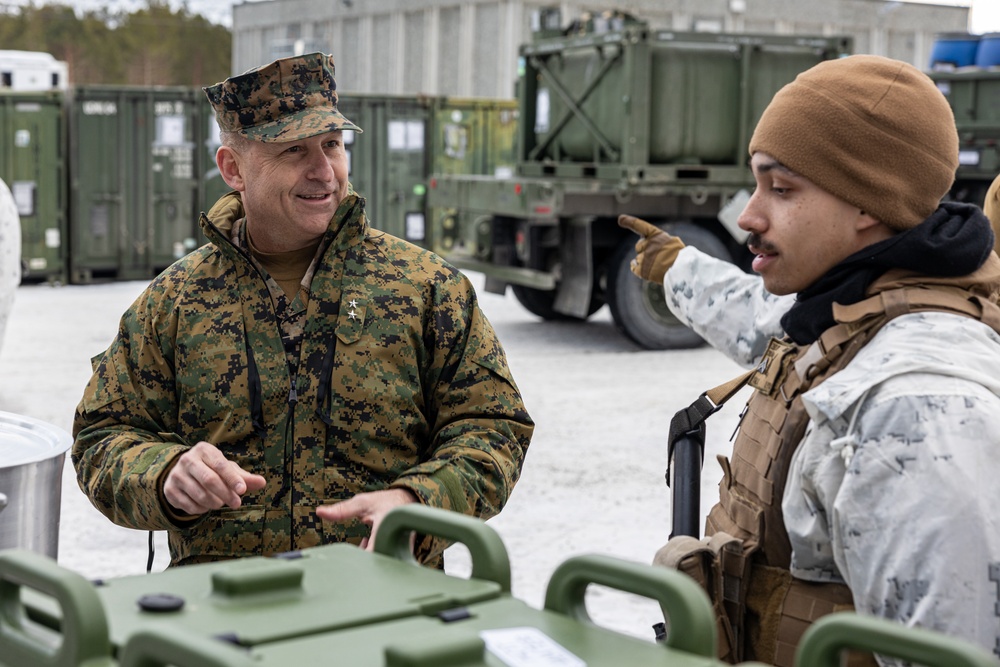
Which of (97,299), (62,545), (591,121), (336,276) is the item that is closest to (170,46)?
(97,299)

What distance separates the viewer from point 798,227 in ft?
7.54

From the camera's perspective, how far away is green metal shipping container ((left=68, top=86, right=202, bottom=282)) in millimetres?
15430

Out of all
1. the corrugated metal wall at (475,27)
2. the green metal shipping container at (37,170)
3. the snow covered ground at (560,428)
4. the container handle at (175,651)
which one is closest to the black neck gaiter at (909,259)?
the container handle at (175,651)

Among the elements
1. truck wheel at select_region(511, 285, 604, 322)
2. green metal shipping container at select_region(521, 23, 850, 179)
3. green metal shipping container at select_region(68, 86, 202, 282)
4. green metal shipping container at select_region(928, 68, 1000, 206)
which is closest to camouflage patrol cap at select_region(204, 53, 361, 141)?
green metal shipping container at select_region(521, 23, 850, 179)

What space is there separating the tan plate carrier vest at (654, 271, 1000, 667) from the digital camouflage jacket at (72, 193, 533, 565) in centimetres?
53

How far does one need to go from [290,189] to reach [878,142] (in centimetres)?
120

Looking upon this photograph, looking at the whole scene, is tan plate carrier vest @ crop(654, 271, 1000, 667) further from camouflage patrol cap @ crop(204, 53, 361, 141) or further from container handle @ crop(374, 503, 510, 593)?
camouflage patrol cap @ crop(204, 53, 361, 141)

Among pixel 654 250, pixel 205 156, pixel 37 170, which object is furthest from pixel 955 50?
pixel 654 250

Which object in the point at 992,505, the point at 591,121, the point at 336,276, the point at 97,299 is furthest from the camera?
the point at 97,299

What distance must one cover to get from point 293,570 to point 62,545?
15.4 ft

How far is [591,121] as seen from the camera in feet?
42.0

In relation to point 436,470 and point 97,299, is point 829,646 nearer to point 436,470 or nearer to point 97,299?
point 436,470

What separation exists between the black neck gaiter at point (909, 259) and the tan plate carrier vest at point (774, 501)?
26 millimetres

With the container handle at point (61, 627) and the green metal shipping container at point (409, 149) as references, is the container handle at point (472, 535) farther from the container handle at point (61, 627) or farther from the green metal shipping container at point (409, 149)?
the green metal shipping container at point (409, 149)
